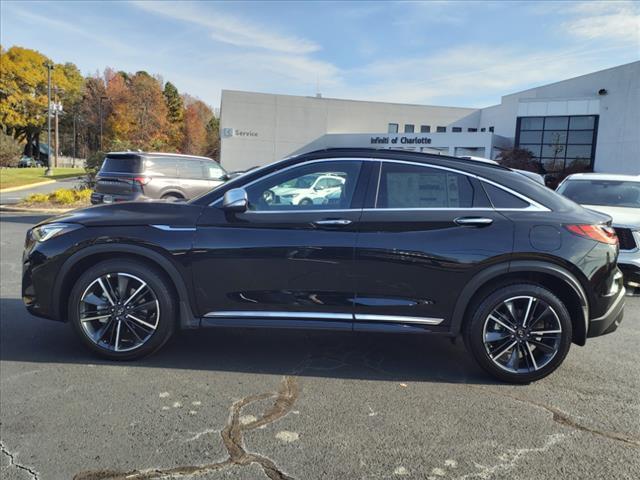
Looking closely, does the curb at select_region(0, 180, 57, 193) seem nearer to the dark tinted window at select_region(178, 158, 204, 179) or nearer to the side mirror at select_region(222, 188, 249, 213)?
the dark tinted window at select_region(178, 158, 204, 179)

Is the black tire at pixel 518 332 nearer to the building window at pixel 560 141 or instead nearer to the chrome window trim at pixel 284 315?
the chrome window trim at pixel 284 315

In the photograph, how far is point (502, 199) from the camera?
151 inches

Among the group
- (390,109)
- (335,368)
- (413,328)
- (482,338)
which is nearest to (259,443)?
(335,368)

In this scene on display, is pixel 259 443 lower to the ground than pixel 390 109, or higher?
lower

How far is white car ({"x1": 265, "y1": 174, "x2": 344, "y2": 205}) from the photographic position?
155 inches

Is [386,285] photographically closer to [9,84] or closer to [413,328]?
[413,328]

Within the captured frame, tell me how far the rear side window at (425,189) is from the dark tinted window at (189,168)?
9738 mm

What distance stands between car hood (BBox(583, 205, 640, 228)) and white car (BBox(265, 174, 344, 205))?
13.7 ft

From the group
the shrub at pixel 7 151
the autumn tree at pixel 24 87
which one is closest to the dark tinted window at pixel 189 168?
the shrub at pixel 7 151

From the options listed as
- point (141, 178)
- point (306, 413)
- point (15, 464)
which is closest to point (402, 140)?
point (141, 178)

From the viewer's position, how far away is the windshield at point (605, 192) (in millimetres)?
7480

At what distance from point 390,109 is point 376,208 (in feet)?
154

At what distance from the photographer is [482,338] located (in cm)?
377

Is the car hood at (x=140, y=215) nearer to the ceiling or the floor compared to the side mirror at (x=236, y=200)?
nearer to the floor
